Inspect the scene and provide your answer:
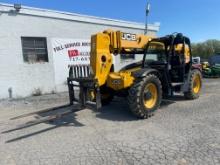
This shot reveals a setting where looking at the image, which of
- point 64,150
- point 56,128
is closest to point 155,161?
point 64,150

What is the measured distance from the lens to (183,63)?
8078 mm

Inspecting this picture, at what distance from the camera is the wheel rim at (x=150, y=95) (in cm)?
640

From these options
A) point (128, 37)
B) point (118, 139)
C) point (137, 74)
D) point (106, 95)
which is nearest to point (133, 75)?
point (137, 74)

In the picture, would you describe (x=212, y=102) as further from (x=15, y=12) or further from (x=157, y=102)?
(x=15, y=12)

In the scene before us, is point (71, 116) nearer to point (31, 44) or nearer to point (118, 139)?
point (118, 139)

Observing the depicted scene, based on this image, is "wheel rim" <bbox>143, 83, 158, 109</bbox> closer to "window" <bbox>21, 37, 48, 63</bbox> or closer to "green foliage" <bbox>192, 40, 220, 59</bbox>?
"window" <bbox>21, 37, 48, 63</bbox>

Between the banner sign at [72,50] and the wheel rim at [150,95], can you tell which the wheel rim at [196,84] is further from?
the banner sign at [72,50]

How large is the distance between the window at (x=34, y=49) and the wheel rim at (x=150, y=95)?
21.5ft

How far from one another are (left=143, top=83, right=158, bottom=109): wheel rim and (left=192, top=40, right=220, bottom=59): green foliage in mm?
37835

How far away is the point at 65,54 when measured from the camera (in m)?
11.8

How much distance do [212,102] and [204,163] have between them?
15.4ft

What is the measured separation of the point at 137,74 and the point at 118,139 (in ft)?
7.00

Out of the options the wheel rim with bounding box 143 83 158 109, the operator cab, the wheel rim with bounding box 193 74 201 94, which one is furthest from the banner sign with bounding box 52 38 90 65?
the wheel rim with bounding box 143 83 158 109

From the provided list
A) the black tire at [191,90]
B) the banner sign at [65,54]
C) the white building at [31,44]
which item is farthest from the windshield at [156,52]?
the white building at [31,44]
